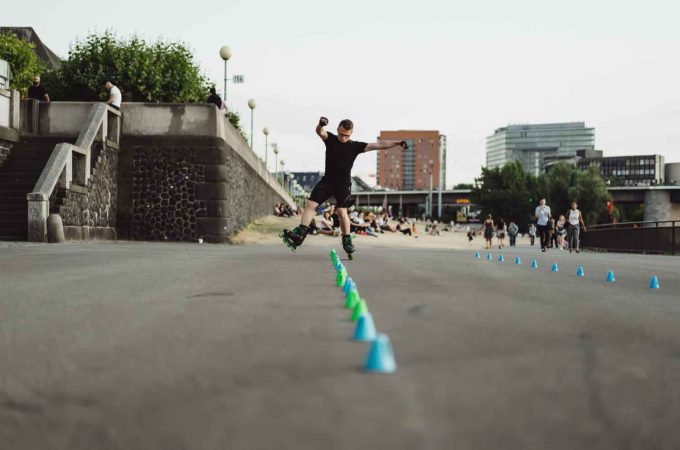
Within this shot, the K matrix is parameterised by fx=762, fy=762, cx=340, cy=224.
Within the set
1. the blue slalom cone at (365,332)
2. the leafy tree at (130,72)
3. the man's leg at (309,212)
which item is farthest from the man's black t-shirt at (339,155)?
the leafy tree at (130,72)

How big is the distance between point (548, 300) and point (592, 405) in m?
Answer: 3.90

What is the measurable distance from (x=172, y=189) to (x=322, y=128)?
13.5 m

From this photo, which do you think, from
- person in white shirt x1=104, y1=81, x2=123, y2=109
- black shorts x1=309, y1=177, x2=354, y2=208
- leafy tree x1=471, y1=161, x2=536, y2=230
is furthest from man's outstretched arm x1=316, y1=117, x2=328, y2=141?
leafy tree x1=471, y1=161, x2=536, y2=230

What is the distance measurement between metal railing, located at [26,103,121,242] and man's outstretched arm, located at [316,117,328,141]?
9.35 metres

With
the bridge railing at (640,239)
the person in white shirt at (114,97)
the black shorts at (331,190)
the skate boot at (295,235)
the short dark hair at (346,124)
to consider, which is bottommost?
the bridge railing at (640,239)

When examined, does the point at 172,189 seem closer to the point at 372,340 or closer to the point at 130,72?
the point at 130,72

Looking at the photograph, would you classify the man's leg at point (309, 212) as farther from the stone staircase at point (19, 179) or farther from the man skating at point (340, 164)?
the stone staircase at point (19, 179)

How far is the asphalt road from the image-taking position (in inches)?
104

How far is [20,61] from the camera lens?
141 feet

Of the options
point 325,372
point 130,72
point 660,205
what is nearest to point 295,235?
point 325,372

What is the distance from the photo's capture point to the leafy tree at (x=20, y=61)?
42.3 meters

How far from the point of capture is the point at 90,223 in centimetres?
2103

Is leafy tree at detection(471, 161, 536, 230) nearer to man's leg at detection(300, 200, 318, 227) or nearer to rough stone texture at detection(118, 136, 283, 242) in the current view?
rough stone texture at detection(118, 136, 283, 242)

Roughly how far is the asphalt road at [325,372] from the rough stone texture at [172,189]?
1691 cm
